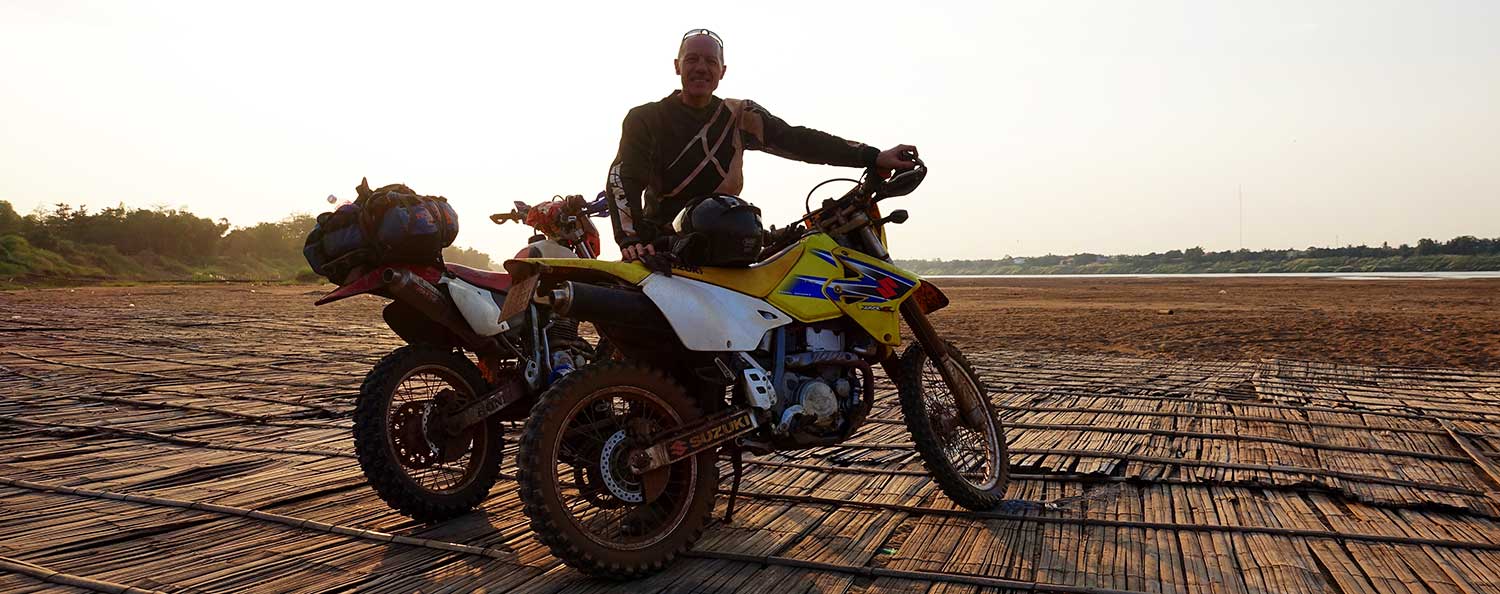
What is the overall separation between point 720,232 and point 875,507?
1445 mm

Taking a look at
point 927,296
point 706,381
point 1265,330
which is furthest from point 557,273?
point 1265,330

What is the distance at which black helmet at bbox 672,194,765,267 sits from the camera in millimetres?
3621

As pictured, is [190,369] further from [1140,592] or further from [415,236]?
[1140,592]

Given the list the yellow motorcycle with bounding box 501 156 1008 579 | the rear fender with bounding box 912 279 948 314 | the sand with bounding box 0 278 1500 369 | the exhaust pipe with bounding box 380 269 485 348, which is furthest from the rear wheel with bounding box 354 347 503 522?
the sand with bounding box 0 278 1500 369

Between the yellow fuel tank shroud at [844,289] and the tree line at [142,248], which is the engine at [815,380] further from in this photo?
the tree line at [142,248]

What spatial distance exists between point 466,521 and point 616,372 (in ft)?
4.31

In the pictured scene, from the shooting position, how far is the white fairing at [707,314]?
349 cm

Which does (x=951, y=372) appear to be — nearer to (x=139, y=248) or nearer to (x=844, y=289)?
(x=844, y=289)

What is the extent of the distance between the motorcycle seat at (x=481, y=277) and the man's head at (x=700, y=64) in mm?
1232

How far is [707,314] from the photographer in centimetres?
356

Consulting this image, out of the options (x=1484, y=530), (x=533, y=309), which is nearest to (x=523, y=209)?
(x=533, y=309)

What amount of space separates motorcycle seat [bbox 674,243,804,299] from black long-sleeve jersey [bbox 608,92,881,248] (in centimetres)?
39

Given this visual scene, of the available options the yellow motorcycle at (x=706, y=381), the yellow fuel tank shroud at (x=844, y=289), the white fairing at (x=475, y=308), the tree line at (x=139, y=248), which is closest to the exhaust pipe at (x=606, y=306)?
the yellow motorcycle at (x=706, y=381)

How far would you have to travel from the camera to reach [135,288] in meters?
28.3
